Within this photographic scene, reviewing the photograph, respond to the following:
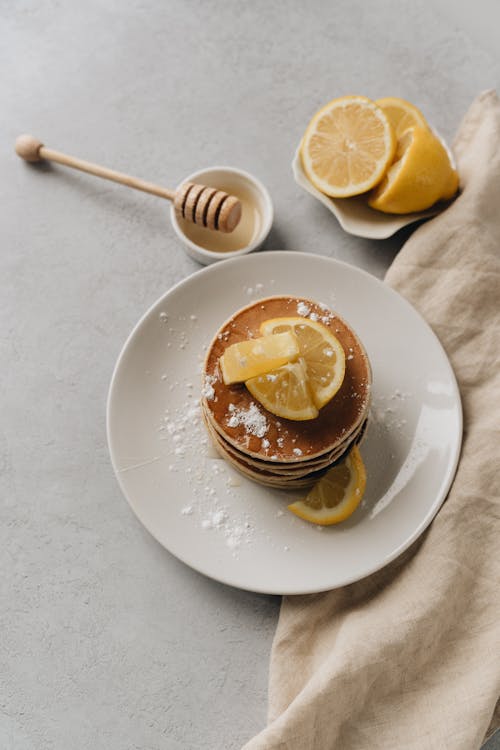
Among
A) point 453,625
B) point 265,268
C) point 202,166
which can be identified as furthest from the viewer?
point 202,166

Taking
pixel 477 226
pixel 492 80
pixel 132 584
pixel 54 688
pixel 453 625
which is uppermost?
pixel 492 80

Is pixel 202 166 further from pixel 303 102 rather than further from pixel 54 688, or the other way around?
pixel 54 688

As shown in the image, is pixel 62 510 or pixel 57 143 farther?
pixel 57 143

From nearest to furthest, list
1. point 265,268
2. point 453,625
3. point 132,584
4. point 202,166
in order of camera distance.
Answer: point 453,625, point 132,584, point 265,268, point 202,166

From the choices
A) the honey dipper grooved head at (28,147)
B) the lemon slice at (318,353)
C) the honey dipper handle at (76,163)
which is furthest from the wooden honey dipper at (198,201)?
the lemon slice at (318,353)

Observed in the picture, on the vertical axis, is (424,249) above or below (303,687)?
above

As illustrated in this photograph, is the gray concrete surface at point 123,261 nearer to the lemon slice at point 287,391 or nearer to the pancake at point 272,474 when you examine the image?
the pancake at point 272,474

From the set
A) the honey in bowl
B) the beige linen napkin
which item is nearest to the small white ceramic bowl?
the honey in bowl

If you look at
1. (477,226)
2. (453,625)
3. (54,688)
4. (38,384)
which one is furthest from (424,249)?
(54,688)
